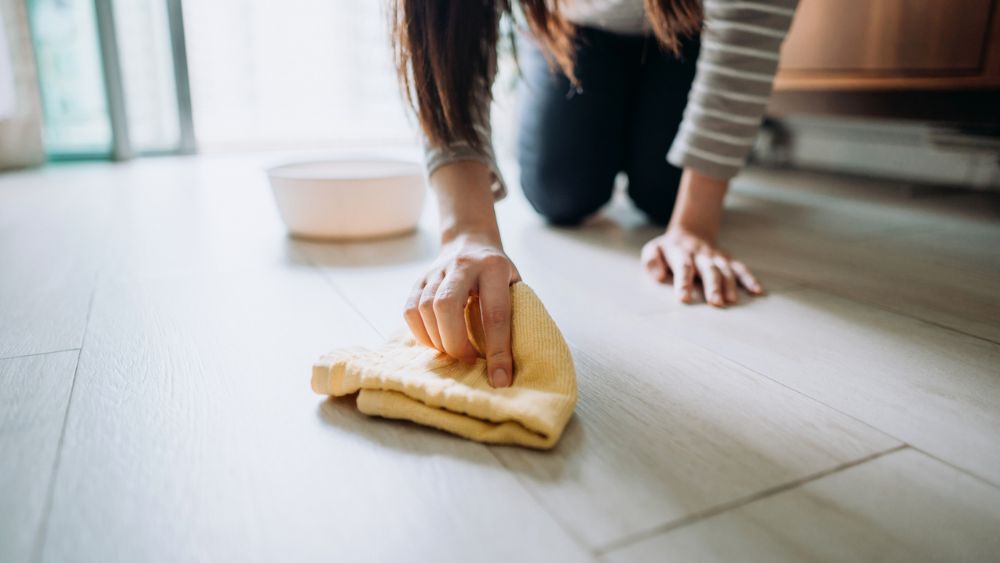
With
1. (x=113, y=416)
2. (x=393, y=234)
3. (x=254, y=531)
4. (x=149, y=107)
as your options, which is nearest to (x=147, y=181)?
(x=149, y=107)

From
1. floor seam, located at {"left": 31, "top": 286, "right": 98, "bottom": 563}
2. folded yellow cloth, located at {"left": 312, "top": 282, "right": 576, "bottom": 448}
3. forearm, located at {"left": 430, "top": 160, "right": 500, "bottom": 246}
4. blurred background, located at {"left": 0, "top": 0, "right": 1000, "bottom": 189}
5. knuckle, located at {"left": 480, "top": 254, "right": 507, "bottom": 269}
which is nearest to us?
floor seam, located at {"left": 31, "top": 286, "right": 98, "bottom": 563}

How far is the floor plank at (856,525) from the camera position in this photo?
1.26ft

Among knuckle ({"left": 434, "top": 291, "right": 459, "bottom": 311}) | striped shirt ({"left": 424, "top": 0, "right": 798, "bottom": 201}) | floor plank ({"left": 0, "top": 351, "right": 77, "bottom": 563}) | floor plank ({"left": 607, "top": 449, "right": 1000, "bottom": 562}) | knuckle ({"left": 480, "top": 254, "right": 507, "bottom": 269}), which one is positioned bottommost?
floor plank ({"left": 0, "top": 351, "right": 77, "bottom": 563})

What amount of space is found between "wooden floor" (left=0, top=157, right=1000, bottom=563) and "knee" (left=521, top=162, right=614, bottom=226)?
0.23m

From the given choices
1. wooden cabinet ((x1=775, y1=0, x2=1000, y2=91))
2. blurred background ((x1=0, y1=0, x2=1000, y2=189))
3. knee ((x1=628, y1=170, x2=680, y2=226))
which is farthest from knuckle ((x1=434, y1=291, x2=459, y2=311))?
wooden cabinet ((x1=775, y1=0, x2=1000, y2=91))

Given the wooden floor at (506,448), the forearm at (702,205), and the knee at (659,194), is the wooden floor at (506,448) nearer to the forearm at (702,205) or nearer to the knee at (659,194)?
the forearm at (702,205)

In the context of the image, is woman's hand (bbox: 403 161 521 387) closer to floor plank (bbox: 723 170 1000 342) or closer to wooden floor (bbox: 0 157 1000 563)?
wooden floor (bbox: 0 157 1000 563)

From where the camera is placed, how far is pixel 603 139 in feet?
4.41

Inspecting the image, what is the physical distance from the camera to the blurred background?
1.45m

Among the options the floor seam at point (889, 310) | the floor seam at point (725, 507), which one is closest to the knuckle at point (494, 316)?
the floor seam at point (725, 507)

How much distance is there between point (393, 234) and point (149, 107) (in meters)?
1.51

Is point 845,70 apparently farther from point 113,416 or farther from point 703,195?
point 113,416

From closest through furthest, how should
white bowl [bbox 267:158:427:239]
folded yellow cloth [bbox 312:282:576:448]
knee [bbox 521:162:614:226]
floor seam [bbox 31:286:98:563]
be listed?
floor seam [bbox 31:286:98:563] → folded yellow cloth [bbox 312:282:576:448] → white bowl [bbox 267:158:427:239] → knee [bbox 521:162:614:226]

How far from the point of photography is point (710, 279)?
841 millimetres
